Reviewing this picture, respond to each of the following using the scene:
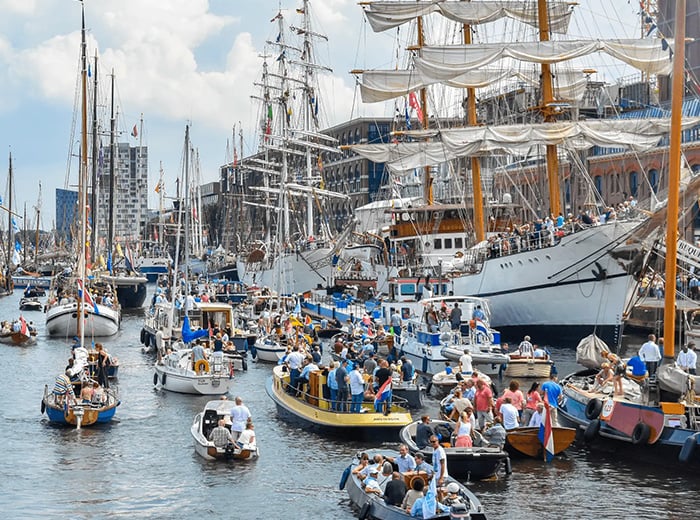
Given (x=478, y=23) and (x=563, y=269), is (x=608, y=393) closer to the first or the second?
(x=563, y=269)

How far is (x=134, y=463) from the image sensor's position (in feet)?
96.0

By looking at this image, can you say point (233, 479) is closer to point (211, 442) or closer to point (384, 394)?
point (211, 442)

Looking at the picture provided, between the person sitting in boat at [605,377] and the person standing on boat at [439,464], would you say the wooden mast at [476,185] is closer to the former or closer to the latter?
the person sitting in boat at [605,377]

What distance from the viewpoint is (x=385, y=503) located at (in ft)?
70.1

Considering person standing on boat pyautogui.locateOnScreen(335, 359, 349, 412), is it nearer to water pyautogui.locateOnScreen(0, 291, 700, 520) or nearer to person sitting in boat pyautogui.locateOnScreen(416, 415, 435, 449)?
water pyautogui.locateOnScreen(0, 291, 700, 520)

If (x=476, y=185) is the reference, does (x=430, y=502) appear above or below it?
below

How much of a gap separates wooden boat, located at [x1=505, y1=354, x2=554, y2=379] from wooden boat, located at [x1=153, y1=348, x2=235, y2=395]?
435 inches

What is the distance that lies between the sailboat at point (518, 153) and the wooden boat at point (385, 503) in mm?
25332

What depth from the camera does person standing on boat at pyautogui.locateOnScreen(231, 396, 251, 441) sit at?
1130 inches

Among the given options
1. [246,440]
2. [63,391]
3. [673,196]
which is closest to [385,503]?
[246,440]

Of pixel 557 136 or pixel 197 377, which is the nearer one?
pixel 197 377

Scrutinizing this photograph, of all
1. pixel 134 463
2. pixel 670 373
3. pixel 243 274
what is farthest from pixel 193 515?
pixel 243 274

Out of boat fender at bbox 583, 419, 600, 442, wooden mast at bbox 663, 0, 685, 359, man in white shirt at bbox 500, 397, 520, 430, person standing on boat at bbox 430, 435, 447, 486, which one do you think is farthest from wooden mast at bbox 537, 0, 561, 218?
person standing on boat at bbox 430, 435, 447, 486

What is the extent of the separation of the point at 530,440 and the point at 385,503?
7616 mm
